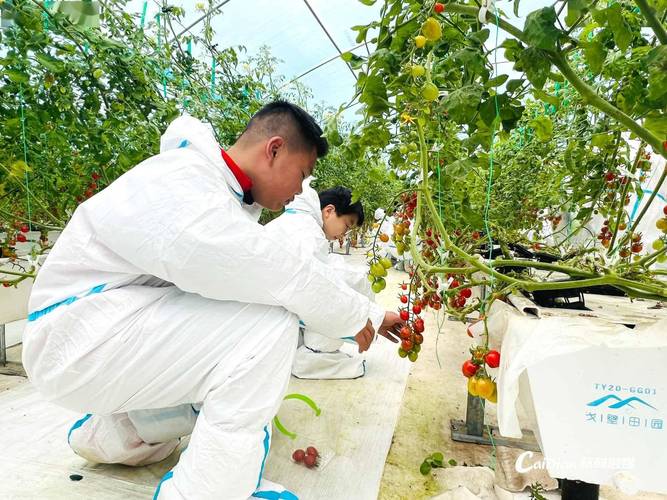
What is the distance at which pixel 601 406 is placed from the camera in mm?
732

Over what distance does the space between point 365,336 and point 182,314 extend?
1.78ft

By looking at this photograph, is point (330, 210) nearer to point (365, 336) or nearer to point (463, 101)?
point (365, 336)

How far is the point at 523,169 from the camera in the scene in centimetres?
232

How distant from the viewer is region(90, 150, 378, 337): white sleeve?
985 millimetres

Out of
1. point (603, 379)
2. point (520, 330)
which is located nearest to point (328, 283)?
point (520, 330)

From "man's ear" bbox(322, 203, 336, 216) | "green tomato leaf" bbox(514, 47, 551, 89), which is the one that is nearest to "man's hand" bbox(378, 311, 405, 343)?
"green tomato leaf" bbox(514, 47, 551, 89)

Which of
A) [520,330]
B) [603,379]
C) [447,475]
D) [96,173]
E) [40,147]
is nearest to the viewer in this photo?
[603,379]

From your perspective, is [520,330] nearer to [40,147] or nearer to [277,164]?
[277,164]

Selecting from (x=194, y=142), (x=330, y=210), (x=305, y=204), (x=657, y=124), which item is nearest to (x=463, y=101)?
(x=657, y=124)

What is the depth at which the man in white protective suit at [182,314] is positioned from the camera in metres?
0.98

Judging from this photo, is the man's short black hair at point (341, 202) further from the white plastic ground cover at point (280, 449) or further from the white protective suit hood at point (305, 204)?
the white plastic ground cover at point (280, 449)

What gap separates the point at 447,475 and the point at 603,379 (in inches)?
32.0

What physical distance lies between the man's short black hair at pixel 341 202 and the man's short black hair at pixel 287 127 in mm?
1053

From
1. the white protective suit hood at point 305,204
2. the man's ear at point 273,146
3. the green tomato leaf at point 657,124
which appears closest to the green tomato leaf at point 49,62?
the man's ear at point 273,146
